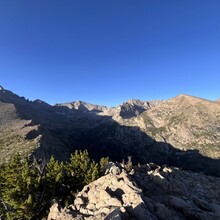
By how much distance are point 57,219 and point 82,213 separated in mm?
4142

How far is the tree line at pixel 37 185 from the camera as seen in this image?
188 ft

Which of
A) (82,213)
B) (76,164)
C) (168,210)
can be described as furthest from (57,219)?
(76,164)

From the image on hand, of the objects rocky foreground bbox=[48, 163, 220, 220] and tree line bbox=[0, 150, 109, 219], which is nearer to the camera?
rocky foreground bbox=[48, 163, 220, 220]

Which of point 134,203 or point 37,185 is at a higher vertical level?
point 134,203

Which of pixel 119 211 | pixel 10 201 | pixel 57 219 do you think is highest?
pixel 119 211

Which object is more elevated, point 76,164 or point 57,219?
point 76,164

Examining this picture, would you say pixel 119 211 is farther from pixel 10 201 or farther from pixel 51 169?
pixel 51 169

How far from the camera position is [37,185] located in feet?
203

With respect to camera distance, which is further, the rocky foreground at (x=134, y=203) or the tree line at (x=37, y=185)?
the tree line at (x=37, y=185)

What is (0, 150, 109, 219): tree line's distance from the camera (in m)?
57.2

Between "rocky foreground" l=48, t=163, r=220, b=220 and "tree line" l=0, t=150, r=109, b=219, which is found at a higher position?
"rocky foreground" l=48, t=163, r=220, b=220

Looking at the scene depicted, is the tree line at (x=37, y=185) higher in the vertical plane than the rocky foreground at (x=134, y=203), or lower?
lower

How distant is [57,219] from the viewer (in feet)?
135

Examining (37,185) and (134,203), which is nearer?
(134,203)
